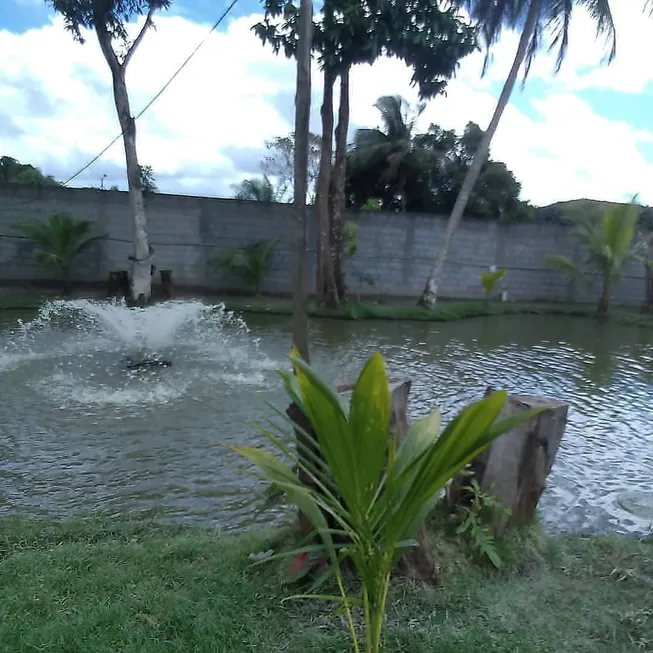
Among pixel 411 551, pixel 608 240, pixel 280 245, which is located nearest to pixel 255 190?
pixel 280 245

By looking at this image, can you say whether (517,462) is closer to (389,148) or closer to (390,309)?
(390,309)

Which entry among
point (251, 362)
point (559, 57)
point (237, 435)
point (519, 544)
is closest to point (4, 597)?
point (519, 544)

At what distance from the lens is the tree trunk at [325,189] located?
40.8 ft

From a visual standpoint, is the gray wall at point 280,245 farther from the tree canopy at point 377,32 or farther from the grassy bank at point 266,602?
the grassy bank at point 266,602

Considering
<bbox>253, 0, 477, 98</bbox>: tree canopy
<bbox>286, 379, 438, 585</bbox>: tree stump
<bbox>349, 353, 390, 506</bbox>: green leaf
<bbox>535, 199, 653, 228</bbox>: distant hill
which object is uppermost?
<bbox>253, 0, 477, 98</bbox>: tree canopy

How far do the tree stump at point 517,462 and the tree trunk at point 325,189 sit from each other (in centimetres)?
1012

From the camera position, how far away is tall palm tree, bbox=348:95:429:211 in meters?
17.0

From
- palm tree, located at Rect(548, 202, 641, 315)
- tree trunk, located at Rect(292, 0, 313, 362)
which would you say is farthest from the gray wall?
tree trunk, located at Rect(292, 0, 313, 362)

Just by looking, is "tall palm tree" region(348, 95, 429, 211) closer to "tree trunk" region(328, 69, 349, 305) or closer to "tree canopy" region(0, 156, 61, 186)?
"tree trunk" region(328, 69, 349, 305)

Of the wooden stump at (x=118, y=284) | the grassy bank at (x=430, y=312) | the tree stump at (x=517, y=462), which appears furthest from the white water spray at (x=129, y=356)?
the tree stump at (x=517, y=462)

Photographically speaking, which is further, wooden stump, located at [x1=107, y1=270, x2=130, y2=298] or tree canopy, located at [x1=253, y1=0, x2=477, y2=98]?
wooden stump, located at [x1=107, y1=270, x2=130, y2=298]

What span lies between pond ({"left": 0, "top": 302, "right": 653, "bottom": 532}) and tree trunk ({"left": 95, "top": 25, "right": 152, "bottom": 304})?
1269 mm

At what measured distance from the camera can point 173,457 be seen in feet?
15.3

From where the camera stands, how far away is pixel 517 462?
2.87 meters
